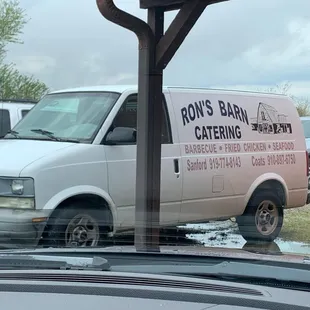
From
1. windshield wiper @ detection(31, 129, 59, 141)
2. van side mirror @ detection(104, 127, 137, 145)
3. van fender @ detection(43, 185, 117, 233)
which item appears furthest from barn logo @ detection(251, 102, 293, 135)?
windshield wiper @ detection(31, 129, 59, 141)

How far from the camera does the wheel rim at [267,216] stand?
862 cm

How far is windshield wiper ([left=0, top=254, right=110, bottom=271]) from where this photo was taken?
2643 mm

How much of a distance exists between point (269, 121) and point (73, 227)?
11.2 feet

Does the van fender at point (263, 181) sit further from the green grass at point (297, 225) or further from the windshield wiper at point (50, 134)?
the windshield wiper at point (50, 134)

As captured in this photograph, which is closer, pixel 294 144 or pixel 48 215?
pixel 48 215

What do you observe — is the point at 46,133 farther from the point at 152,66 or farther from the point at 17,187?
the point at 152,66

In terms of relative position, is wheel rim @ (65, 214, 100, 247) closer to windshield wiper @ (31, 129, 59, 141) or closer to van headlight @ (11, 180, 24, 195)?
van headlight @ (11, 180, 24, 195)

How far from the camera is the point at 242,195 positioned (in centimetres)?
852

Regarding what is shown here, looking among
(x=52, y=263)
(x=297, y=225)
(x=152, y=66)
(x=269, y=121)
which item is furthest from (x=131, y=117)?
(x=52, y=263)

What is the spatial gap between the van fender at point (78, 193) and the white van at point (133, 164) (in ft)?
0.04

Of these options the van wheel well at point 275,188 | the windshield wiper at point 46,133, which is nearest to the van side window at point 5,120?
the windshield wiper at point 46,133

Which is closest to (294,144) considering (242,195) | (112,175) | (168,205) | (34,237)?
(242,195)

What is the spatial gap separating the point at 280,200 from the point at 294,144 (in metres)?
0.83

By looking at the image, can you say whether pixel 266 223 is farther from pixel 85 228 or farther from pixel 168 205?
pixel 85 228
